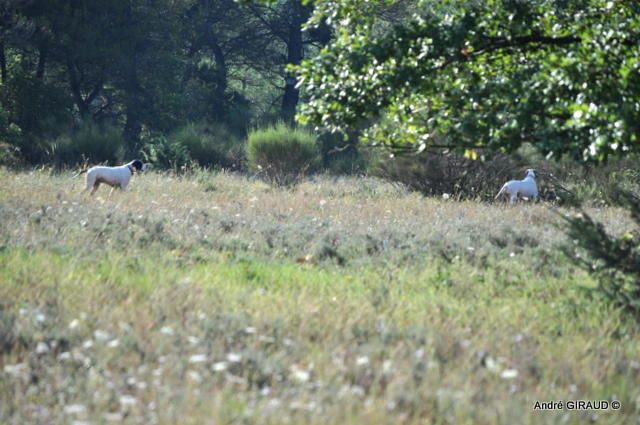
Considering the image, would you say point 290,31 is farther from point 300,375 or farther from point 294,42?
point 300,375

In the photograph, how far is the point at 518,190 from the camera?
17062mm

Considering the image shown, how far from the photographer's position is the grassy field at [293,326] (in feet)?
15.8

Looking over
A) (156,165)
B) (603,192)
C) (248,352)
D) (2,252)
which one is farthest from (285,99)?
(248,352)

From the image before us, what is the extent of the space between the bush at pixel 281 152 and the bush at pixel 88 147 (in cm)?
433

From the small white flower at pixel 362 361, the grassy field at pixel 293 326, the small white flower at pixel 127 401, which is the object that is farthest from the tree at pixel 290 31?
the small white flower at pixel 127 401

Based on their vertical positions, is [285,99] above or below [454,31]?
below

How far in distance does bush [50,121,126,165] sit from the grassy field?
15.5 metres

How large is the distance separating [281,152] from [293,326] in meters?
19.4

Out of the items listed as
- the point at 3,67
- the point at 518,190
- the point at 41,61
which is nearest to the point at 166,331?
the point at 518,190

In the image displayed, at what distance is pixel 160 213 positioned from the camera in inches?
507

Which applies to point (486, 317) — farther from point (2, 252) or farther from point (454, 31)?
point (2, 252)

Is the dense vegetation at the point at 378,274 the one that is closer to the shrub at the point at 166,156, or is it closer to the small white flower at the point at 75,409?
the small white flower at the point at 75,409

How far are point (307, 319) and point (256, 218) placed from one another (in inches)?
268

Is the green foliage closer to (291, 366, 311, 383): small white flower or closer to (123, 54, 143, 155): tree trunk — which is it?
(291, 366, 311, 383): small white flower
